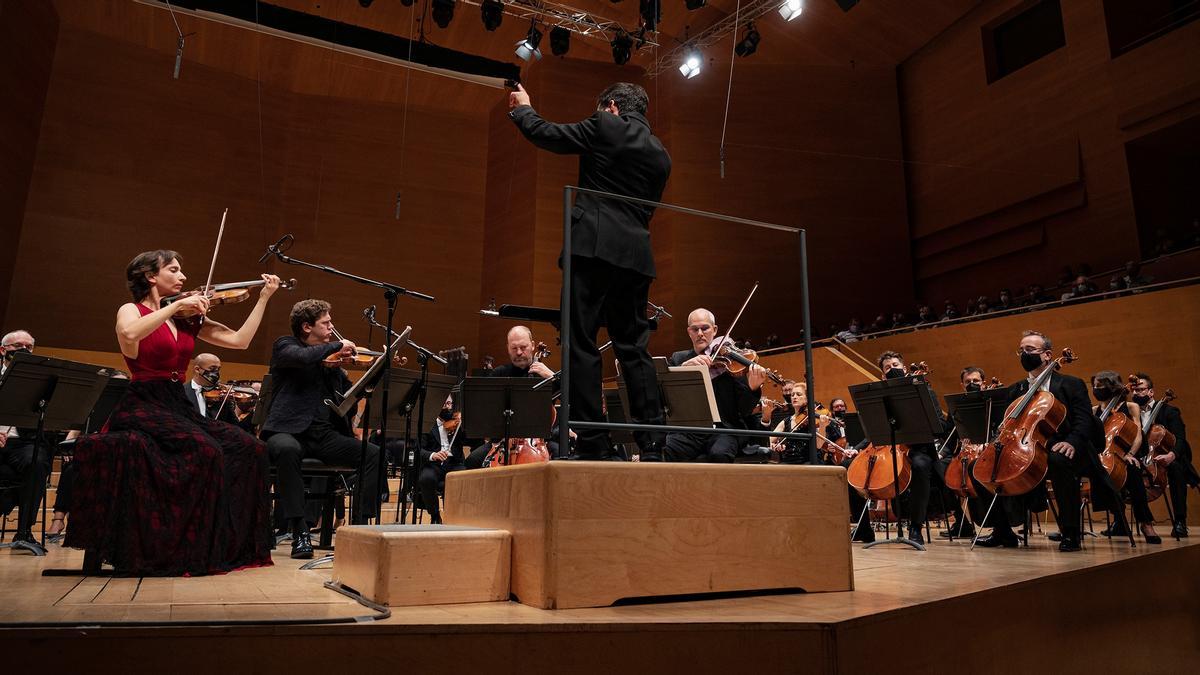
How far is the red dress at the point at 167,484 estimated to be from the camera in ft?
9.75

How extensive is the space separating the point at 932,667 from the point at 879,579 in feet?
2.24

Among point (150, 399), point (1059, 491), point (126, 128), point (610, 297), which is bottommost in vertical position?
point (1059, 491)

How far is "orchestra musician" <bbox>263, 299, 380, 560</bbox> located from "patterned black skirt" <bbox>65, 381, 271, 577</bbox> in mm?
539

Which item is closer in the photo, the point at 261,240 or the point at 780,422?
the point at 780,422

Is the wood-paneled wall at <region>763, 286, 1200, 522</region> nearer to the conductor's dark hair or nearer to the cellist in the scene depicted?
the cellist

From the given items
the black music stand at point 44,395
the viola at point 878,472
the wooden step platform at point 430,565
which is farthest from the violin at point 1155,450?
the black music stand at point 44,395

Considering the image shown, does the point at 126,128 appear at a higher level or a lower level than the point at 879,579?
higher

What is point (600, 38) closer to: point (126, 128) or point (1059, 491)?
point (126, 128)

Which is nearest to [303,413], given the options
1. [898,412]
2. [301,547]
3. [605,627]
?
[301,547]

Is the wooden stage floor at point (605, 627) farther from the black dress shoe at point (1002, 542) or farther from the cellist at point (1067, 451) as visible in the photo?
the black dress shoe at point (1002, 542)

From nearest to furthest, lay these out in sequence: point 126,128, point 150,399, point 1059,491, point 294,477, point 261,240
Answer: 1. point 150,399
2. point 294,477
3. point 1059,491
4. point 126,128
5. point 261,240

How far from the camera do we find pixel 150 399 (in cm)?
325

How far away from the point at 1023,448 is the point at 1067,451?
0.76 feet

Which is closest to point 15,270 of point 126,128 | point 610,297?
point 126,128
